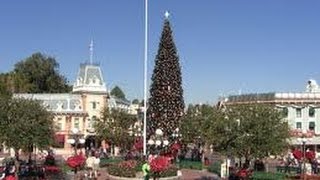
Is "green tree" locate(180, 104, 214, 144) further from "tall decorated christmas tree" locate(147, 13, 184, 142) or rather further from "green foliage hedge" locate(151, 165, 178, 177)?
"green foliage hedge" locate(151, 165, 178, 177)

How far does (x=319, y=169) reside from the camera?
1912 inches

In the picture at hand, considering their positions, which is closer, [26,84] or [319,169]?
[319,169]

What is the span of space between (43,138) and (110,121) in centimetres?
2951

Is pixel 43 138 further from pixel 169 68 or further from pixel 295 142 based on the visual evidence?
pixel 295 142

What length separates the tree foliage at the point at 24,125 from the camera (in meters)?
42.7

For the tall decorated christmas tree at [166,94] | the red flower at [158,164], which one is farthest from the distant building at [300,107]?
the red flower at [158,164]

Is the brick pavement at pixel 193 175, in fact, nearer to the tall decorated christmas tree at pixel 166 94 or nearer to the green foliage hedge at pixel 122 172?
the green foliage hedge at pixel 122 172

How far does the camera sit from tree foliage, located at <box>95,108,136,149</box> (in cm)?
7038

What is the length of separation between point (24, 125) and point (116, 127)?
2926 cm

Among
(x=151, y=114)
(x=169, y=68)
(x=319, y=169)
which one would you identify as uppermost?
(x=169, y=68)

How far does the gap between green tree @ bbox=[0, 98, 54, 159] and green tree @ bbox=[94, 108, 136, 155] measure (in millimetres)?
24867

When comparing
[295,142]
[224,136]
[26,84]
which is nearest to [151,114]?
[295,142]

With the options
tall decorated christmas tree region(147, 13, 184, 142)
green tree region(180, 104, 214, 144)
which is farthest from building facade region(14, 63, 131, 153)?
tall decorated christmas tree region(147, 13, 184, 142)

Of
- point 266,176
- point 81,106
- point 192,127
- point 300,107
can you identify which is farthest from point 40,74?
point 266,176
